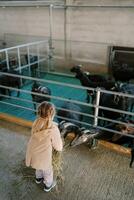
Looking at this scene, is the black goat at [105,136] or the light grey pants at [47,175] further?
the black goat at [105,136]

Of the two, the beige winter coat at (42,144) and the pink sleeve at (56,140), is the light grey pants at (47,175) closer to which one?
the beige winter coat at (42,144)

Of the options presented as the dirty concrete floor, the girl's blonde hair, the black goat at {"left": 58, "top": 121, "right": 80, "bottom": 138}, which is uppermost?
the girl's blonde hair

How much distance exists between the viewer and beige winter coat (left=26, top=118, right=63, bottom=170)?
2.37m

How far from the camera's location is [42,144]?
2395 mm

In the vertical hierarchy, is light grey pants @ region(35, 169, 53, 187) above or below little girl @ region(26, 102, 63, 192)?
below

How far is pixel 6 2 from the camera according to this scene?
9102mm

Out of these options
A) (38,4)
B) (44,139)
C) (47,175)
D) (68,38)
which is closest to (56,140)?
(44,139)

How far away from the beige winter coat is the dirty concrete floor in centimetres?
47

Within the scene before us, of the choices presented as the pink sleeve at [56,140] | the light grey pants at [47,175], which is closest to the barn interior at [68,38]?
the light grey pants at [47,175]

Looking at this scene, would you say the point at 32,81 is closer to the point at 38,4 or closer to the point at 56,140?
the point at 38,4

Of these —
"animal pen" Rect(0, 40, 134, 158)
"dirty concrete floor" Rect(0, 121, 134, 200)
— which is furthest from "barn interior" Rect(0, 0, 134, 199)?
"dirty concrete floor" Rect(0, 121, 134, 200)

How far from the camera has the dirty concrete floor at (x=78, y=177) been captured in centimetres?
264

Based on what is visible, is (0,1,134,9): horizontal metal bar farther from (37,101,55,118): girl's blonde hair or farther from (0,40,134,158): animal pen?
(37,101,55,118): girl's blonde hair

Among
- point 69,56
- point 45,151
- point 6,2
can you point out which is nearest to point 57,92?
point 69,56
